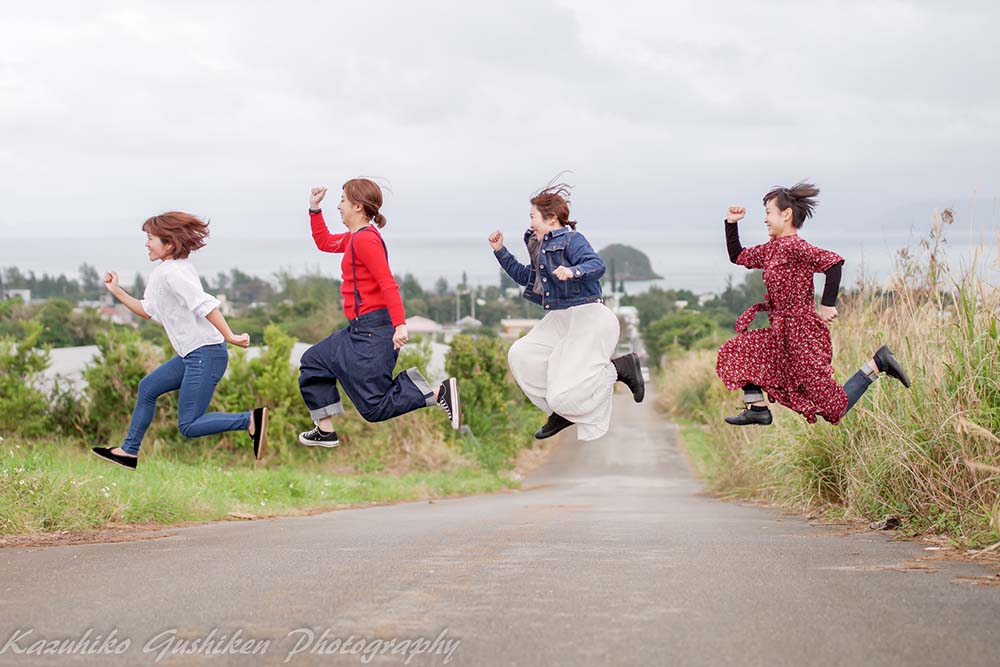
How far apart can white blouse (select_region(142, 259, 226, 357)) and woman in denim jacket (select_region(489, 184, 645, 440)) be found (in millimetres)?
2395

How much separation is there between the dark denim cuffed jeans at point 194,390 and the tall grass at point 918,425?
559 cm

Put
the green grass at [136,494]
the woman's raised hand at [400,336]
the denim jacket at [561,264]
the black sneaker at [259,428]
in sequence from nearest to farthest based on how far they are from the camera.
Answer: the woman's raised hand at [400,336] → the denim jacket at [561,264] → the black sneaker at [259,428] → the green grass at [136,494]

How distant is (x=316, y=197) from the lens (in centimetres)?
902

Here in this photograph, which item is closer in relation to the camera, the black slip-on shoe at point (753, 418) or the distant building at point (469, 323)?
the black slip-on shoe at point (753, 418)

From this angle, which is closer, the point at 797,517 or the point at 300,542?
the point at 300,542

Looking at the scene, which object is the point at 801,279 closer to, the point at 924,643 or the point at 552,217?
the point at 552,217

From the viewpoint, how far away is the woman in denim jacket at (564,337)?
28.4 ft

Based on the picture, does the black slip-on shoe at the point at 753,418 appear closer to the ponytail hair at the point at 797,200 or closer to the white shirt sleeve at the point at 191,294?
the ponytail hair at the point at 797,200

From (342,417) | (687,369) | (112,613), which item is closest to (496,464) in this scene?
(342,417)

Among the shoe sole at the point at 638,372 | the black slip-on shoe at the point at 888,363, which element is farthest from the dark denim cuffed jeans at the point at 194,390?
the black slip-on shoe at the point at 888,363

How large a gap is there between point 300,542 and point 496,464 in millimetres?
23708

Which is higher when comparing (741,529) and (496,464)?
(741,529)

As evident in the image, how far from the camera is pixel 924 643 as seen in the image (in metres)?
5.25

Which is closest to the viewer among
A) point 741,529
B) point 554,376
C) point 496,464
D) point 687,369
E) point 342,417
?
point 554,376
